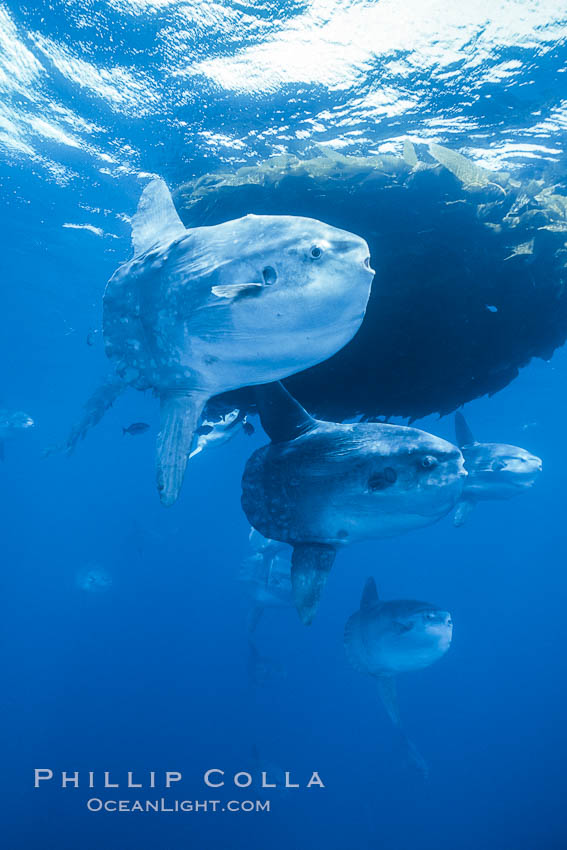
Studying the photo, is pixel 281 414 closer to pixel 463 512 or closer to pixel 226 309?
pixel 226 309

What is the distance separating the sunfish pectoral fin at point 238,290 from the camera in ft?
7.01

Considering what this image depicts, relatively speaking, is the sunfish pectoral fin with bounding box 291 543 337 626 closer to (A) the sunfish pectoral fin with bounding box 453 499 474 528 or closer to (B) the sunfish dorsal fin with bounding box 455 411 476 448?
(B) the sunfish dorsal fin with bounding box 455 411 476 448

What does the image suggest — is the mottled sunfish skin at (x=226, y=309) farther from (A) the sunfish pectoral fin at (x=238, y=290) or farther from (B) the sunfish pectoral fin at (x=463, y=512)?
(B) the sunfish pectoral fin at (x=463, y=512)

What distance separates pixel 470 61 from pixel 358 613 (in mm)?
8164

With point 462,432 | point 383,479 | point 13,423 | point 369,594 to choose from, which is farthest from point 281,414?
point 13,423

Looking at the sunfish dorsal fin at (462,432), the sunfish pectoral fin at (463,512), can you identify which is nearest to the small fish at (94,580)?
the sunfish pectoral fin at (463,512)

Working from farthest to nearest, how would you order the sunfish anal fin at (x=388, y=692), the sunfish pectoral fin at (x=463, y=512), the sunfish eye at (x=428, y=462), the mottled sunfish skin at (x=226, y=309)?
the sunfish pectoral fin at (x=463, y=512), the sunfish anal fin at (x=388, y=692), the sunfish eye at (x=428, y=462), the mottled sunfish skin at (x=226, y=309)

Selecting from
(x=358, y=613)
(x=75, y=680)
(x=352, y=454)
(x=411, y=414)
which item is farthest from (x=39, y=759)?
(x=352, y=454)

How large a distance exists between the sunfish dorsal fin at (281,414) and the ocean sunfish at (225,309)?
1.06 feet

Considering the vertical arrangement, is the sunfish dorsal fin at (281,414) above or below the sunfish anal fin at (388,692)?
above

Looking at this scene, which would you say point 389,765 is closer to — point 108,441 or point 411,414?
point 411,414

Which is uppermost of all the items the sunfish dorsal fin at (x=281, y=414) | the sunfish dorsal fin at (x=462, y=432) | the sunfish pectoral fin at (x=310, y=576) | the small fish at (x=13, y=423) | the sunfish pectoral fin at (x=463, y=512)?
the small fish at (x=13, y=423)

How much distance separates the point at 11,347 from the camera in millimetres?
34562

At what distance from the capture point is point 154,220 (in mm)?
3896
